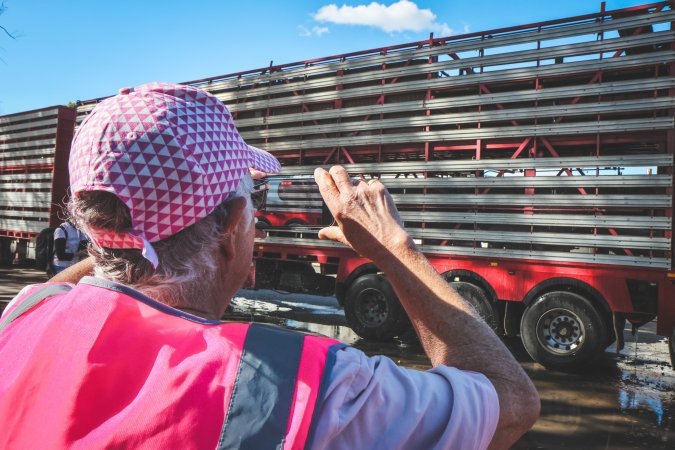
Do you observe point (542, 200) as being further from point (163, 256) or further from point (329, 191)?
point (163, 256)

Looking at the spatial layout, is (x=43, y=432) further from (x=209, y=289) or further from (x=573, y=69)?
(x=573, y=69)

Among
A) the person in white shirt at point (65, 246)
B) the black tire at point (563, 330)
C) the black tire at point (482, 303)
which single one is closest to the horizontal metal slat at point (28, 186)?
the person in white shirt at point (65, 246)

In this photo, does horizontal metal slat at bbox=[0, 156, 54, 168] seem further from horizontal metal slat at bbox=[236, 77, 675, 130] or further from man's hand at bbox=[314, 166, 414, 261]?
man's hand at bbox=[314, 166, 414, 261]

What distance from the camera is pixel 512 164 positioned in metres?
6.16

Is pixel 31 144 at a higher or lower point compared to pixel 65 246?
higher

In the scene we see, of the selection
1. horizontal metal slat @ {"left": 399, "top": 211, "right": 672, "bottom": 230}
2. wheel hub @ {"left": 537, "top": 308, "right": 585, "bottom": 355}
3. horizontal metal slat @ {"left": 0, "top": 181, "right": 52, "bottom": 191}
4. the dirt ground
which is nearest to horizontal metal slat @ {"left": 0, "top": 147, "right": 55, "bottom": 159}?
horizontal metal slat @ {"left": 0, "top": 181, "right": 52, "bottom": 191}

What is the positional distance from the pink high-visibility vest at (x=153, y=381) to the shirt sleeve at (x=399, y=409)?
0.03 meters

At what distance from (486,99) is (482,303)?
107 inches

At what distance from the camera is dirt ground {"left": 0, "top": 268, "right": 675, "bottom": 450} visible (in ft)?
13.5

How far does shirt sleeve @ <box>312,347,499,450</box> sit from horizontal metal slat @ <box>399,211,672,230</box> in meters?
5.03

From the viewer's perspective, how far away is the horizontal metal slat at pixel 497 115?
5.53 meters

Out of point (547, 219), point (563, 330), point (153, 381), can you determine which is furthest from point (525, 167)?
point (153, 381)

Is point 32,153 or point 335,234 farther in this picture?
point 32,153

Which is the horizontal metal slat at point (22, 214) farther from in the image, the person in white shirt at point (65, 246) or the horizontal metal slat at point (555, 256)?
the horizontal metal slat at point (555, 256)
